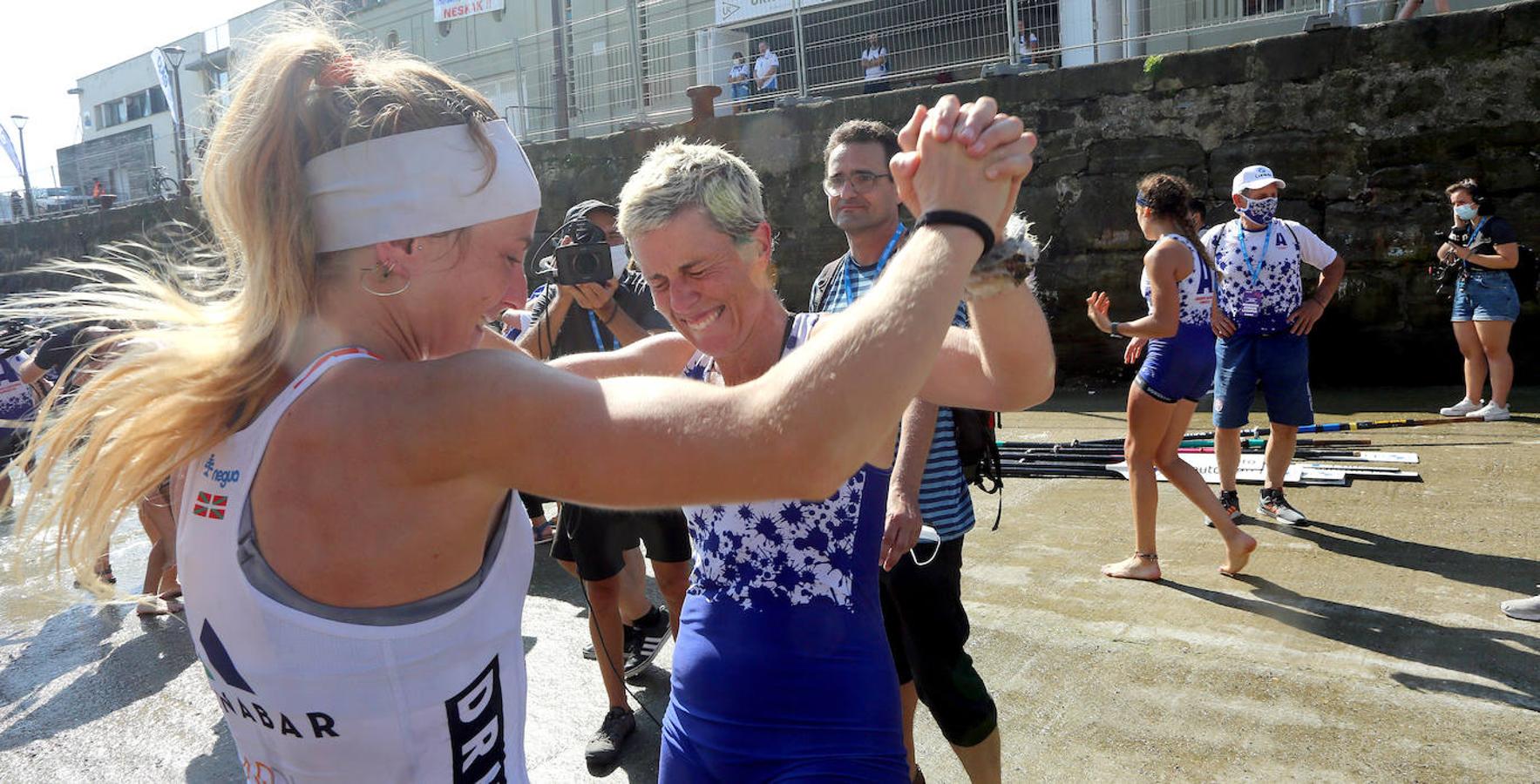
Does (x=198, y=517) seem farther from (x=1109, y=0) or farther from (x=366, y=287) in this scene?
(x=1109, y=0)

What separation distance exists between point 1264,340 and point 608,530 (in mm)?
4055

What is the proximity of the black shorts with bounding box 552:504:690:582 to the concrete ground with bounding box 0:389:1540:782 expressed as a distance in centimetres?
62

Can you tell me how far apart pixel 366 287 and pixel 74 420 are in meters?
0.41

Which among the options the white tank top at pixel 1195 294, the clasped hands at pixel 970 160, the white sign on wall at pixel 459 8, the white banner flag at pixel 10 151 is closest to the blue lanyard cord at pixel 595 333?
the white tank top at pixel 1195 294

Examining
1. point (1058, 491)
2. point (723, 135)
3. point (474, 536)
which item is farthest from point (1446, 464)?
point (723, 135)

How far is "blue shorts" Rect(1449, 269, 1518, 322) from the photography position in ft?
24.9

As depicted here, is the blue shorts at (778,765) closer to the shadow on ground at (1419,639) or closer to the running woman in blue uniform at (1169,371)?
the shadow on ground at (1419,639)

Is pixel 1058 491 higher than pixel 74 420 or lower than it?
lower

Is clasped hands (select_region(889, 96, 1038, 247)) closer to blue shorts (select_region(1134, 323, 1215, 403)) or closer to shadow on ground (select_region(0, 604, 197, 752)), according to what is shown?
blue shorts (select_region(1134, 323, 1215, 403))

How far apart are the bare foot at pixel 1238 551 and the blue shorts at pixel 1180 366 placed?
0.70 m

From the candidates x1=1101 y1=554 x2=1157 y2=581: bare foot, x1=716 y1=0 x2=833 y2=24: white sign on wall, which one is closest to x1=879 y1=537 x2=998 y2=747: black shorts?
x1=1101 y1=554 x2=1157 y2=581: bare foot

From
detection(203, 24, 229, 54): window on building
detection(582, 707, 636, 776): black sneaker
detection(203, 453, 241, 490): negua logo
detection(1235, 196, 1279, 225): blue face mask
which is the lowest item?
detection(582, 707, 636, 776): black sneaker

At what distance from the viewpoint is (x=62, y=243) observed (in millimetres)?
23297

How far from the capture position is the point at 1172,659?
13.0 feet
